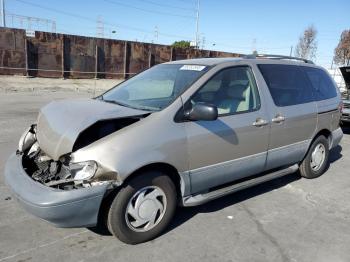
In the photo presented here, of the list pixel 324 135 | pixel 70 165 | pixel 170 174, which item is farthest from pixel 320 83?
pixel 70 165

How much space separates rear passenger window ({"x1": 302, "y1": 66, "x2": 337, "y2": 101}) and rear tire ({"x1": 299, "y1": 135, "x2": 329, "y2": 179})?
2.15 ft

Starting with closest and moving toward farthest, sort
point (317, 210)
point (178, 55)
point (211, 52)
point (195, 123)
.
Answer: point (195, 123) < point (317, 210) < point (178, 55) < point (211, 52)

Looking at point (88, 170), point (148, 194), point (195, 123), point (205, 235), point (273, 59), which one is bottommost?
point (205, 235)

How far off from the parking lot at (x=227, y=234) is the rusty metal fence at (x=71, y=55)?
18407mm

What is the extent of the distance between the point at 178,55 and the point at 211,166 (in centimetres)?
2680

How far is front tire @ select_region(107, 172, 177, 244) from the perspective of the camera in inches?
132

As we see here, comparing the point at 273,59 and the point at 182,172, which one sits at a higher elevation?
the point at 273,59

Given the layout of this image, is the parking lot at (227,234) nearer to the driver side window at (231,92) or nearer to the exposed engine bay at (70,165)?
the exposed engine bay at (70,165)

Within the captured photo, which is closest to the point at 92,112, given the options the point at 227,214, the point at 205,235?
the point at 205,235

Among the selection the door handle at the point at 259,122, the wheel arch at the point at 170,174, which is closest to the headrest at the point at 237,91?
the door handle at the point at 259,122

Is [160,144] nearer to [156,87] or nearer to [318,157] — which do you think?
[156,87]

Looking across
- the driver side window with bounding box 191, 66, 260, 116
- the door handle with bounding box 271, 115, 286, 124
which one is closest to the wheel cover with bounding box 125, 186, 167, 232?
the driver side window with bounding box 191, 66, 260, 116

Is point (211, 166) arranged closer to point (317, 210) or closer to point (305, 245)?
point (305, 245)

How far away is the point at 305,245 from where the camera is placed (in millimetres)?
3664
